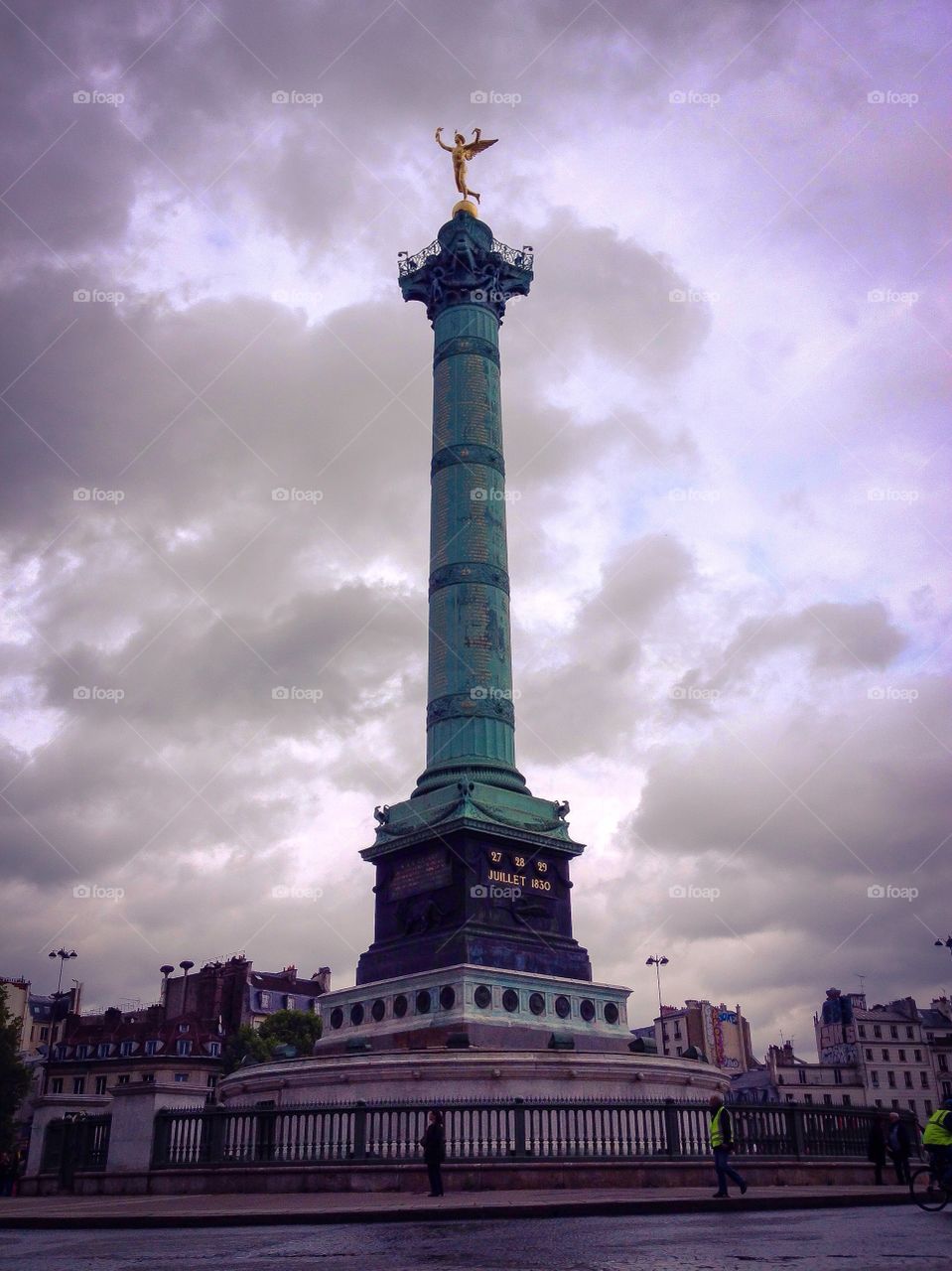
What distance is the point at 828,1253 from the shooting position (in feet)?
30.9

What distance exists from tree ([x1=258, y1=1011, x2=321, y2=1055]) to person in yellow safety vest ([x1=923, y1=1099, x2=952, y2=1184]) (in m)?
49.4

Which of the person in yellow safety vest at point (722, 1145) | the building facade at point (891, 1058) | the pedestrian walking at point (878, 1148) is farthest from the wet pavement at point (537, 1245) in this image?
the building facade at point (891, 1058)

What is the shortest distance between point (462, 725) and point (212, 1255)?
2445cm

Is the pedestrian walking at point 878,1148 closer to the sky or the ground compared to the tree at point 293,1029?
closer to the ground

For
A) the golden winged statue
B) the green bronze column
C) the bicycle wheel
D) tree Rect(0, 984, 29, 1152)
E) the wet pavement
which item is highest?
the golden winged statue

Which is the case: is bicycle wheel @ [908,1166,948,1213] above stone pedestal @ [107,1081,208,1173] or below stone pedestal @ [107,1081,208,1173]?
below

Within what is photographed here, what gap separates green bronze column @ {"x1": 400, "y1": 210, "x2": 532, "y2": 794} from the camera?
34.6 metres

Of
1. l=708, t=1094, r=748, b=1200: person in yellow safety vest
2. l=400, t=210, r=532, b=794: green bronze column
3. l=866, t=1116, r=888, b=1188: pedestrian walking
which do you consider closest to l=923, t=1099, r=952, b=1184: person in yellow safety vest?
l=708, t=1094, r=748, b=1200: person in yellow safety vest

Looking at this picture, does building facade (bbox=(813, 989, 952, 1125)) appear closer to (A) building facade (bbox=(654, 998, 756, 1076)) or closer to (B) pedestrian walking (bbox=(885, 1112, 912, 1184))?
(A) building facade (bbox=(654, 998, 756, 1076))

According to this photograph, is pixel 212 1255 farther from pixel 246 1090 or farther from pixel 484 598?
pixel 484 598

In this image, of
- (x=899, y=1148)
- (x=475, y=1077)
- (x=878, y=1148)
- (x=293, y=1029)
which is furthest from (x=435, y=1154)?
(x=293, y=1029)

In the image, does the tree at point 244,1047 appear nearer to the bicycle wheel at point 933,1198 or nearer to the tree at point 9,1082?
the tree at point 9,1082

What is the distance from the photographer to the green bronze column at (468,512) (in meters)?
34.6

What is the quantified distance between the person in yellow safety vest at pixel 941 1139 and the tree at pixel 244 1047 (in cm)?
4804
